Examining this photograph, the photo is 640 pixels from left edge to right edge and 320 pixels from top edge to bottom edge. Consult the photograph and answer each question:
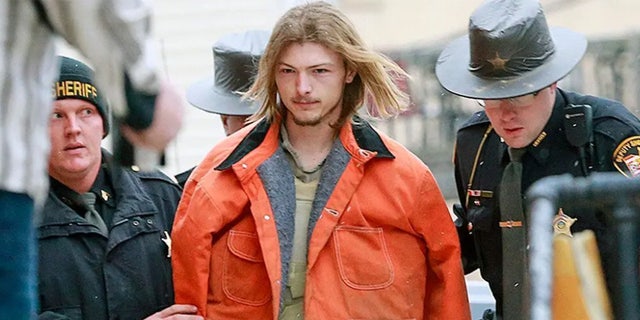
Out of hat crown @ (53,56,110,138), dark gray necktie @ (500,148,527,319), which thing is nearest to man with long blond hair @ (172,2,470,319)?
dark gray necktie @ (500,148,527,319)

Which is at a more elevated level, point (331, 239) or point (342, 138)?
point (342, 138)

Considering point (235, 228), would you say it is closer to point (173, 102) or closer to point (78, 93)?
point (78, 93)

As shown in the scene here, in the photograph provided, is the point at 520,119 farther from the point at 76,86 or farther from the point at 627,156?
the point at 76,86

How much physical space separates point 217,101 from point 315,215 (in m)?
1.78

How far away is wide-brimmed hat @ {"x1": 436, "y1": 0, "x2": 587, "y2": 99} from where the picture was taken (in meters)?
4.87

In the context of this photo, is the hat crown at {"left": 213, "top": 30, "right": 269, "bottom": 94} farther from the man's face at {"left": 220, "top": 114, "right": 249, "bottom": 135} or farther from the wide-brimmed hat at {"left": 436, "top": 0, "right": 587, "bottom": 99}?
the wide-brimmed hat at {"left": 436, "top": 0, "right": 587, "bottom": 99}

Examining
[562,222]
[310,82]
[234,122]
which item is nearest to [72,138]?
[310,82]

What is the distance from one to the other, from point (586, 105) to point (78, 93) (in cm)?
175

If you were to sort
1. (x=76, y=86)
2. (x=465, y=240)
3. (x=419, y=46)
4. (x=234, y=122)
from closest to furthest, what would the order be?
(x=76, y=86)
(x=465, y=240)
(x=234, y=122)
(x=419, y=46)

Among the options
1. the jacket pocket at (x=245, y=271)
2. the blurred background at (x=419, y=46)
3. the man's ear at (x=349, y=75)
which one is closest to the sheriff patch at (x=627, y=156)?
the man's ear at (x=349, y=75)

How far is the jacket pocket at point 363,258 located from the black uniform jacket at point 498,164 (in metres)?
0.54

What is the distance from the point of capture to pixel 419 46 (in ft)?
69.8

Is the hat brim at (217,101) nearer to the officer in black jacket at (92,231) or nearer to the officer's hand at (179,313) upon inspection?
the officer in black jacket at (92,231)

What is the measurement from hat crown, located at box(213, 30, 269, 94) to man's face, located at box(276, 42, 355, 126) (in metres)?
1.29
